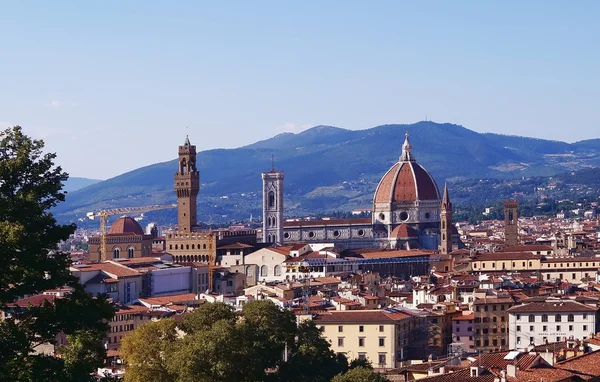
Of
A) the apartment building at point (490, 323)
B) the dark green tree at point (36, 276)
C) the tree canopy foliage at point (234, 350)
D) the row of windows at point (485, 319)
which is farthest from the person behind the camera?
the row of windows at point (485, 319)

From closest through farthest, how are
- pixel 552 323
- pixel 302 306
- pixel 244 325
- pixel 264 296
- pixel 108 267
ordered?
pixel 244 325 → pixel 552 323 → pixel 302 306 → pixel 264 296 → pixel 108 267

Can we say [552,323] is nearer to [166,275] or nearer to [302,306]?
[302,306]

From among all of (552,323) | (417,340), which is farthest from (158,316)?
(552,323)

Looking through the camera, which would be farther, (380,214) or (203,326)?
(380,214)

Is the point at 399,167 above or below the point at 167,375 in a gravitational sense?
above

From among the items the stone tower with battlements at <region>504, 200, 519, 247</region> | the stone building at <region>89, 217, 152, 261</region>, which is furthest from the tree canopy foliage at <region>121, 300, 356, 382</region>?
the stone tower with battlements at <region>504, 200, 519, 247</region>

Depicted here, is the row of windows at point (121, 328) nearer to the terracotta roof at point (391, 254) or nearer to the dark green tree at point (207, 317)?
the dark green tree at point (207, 317)

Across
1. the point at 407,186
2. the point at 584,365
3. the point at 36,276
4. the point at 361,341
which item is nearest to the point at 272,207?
the point at 407,186

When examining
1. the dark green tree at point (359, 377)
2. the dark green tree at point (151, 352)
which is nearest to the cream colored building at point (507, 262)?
the dark green tree at point (151, 352)

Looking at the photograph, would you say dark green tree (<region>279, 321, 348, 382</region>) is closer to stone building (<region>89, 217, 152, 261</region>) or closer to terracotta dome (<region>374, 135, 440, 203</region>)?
stone building (<region>89, 217, 152, 261</region>)
